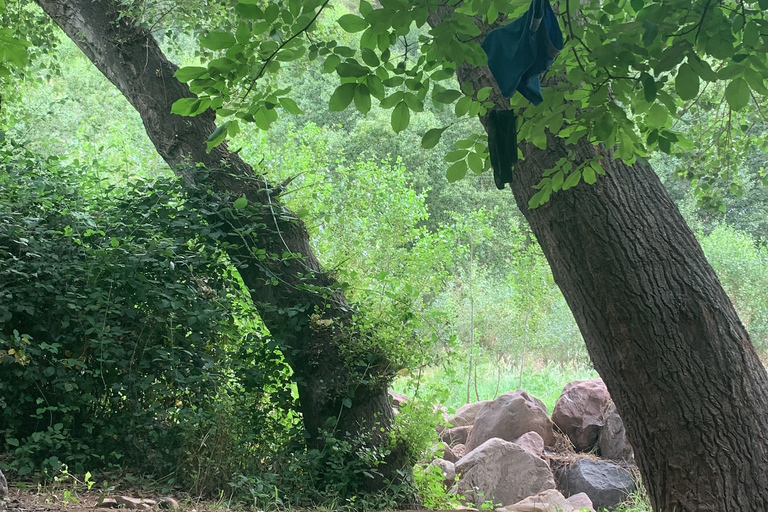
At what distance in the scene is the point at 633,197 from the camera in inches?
104

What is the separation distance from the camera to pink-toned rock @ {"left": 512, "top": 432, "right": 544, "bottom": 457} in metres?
6.24

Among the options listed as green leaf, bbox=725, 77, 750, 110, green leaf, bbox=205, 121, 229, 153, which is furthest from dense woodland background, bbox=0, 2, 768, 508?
green leaf, bbox=725, 77, 750, 110

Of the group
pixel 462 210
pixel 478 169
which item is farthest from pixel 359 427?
pixel 462 210

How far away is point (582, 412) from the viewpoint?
22.4ft

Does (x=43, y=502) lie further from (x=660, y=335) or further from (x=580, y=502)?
(x=580, y=502)

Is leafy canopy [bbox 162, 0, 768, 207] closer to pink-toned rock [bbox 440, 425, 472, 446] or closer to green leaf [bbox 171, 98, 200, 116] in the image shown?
green leaf [bbox 171, 98, 200, 116]

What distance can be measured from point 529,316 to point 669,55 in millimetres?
9218

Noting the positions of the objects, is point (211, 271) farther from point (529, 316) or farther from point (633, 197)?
point (529, 316)

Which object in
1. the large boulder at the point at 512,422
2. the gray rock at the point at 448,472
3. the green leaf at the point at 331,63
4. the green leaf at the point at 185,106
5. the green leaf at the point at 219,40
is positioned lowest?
the gray rock at the point at 448,472

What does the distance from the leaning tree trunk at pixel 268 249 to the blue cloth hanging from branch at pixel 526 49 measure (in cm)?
214

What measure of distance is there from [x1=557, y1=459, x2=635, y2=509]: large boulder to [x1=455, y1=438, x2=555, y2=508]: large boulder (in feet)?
0.95

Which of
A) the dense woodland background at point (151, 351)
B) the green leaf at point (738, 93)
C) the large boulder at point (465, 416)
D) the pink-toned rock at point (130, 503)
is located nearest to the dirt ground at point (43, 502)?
the pink-toned rock at point (130, 503)

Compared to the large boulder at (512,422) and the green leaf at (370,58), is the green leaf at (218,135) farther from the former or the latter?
the large boulder at (512,422)

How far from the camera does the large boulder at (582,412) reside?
263 inches
